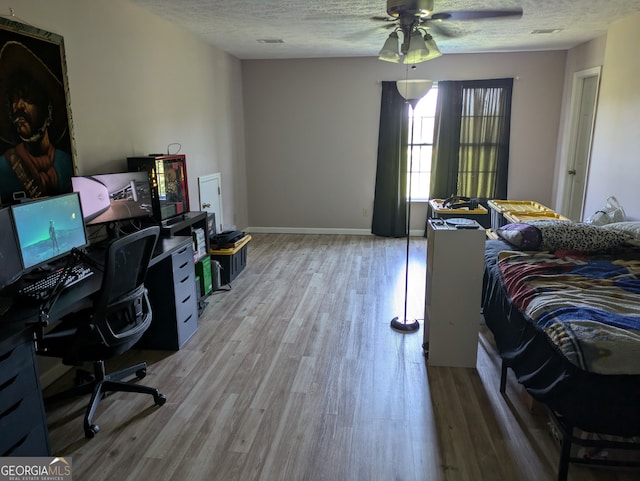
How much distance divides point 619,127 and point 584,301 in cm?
279

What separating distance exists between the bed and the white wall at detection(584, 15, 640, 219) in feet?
3.07

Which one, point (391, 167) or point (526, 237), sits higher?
point (391, 167)

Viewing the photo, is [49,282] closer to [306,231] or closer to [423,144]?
[306,231]

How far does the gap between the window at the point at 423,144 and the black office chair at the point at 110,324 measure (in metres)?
4.55

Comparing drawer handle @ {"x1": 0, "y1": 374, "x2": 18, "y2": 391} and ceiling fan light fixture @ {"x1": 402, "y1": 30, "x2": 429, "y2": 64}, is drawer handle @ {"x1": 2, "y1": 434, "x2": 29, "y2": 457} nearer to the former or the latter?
drawer handle @ {"x1": 0, "y1": 374, "x2": 18, "y2": 391}

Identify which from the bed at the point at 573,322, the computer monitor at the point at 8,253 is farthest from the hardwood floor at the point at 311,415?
the computer monitor at the point at 8,253

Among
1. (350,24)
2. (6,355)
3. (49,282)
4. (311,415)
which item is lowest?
(311,415)

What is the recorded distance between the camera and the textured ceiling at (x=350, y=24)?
11.1ft

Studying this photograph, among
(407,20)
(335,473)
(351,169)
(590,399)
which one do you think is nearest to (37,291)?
(335,473)

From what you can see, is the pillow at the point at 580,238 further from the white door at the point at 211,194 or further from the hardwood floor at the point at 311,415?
the white door at the point at 211,194

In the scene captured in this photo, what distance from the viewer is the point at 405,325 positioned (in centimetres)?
335

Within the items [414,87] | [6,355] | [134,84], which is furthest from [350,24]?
[6,355]

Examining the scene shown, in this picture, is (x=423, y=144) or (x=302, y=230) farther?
(x=302, y=230)

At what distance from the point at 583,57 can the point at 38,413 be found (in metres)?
6.07
